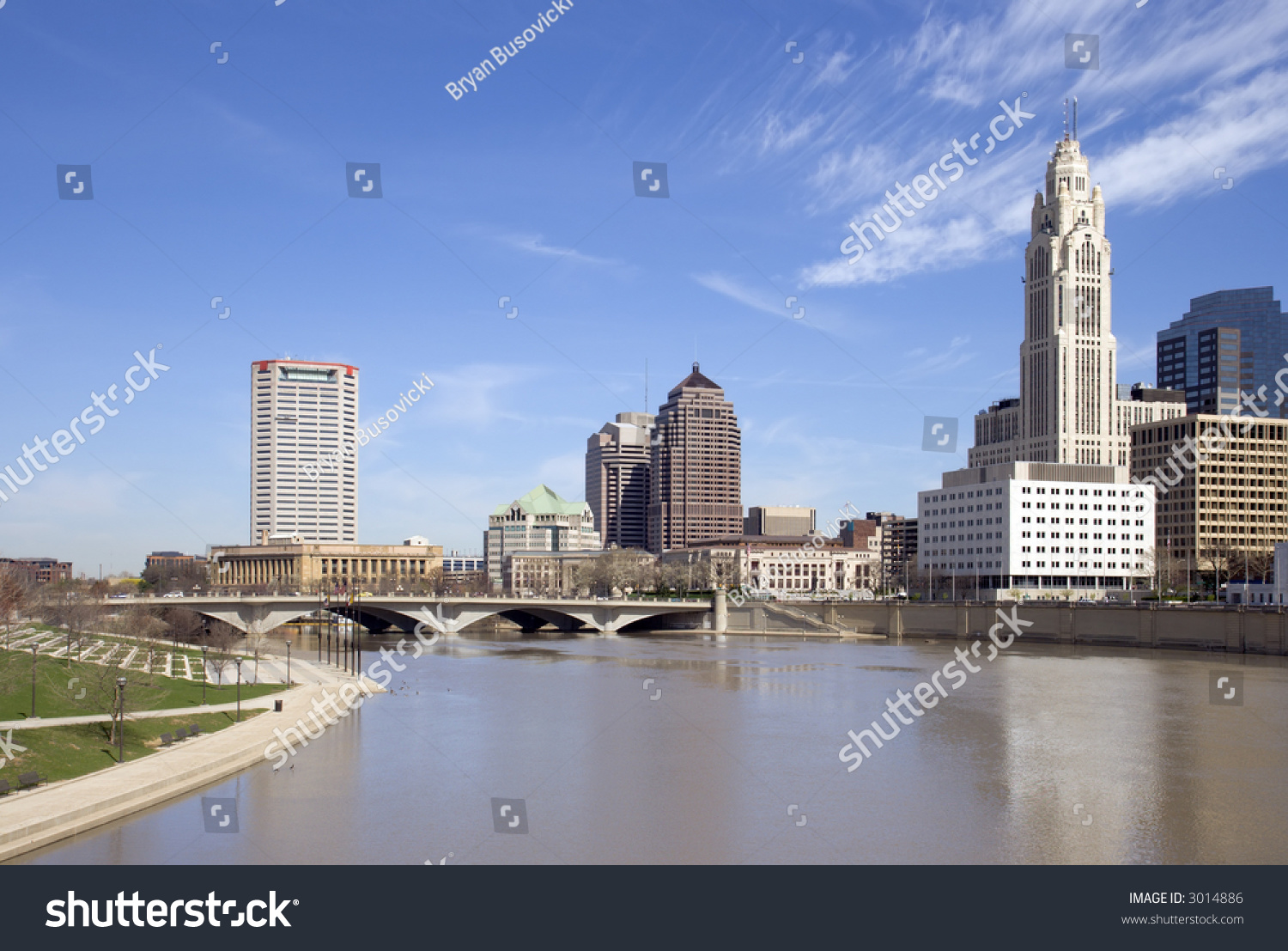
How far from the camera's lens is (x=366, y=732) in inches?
1794

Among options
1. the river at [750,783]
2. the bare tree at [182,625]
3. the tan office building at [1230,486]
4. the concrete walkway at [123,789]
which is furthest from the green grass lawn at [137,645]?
the tan office building at [1230,486]

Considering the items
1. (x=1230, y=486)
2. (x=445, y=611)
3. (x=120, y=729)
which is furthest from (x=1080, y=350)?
(x=120, y=729)

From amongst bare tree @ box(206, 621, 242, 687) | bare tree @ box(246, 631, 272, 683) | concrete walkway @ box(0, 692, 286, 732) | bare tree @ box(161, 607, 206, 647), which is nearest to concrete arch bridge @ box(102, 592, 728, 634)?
bare tree @ box(206, 621, 242, 687)

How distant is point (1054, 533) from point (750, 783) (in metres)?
127

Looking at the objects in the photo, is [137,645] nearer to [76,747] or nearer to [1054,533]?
[76,747]

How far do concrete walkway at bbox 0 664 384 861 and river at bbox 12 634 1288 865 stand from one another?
0.58m

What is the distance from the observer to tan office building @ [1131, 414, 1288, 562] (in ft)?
574

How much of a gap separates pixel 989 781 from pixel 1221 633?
69.8 meters

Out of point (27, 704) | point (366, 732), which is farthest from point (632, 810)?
point (27, 704)

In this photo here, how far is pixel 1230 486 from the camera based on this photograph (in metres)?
176

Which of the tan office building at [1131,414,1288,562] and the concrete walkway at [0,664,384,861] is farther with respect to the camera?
the tan office building at [1131,414,1288,562]

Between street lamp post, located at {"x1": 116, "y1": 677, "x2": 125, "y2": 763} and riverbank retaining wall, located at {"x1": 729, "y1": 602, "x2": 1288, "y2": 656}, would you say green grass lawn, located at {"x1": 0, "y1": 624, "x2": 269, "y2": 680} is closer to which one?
street lamp post, located at {"x1": 116, "y1": 677, "x2": 125, "y2": 763}

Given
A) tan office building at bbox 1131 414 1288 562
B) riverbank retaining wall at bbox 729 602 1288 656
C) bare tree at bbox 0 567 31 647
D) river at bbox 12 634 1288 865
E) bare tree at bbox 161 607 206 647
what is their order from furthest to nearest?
tan office building at bbox 1131 414 1288 562 < riverbank retaining wall at bbox 729 602 1288 656 < bare tree at bbox 161 607 206 647 < bare tree at bbox 0 567 31 647 < river at bbox 12 634 1288 865

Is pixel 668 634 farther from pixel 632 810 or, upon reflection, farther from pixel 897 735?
pixel 632 810
